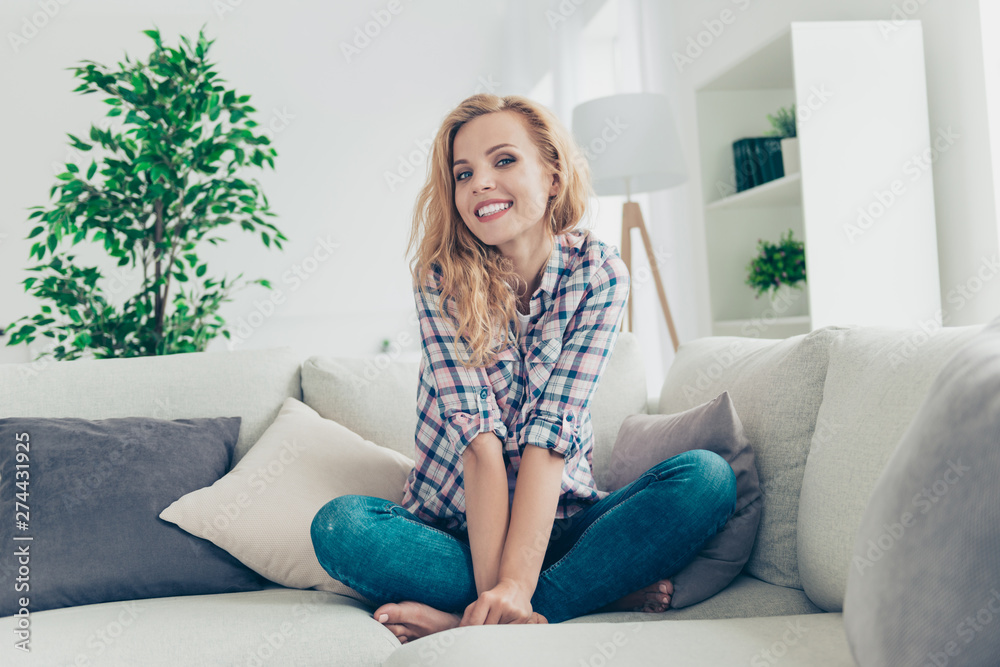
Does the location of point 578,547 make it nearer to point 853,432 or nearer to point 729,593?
point 729,593

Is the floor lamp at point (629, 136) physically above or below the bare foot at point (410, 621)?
above

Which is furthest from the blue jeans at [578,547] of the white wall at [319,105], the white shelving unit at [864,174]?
the white wall at [319,105]

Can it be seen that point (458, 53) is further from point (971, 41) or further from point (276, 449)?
point (276, 449)

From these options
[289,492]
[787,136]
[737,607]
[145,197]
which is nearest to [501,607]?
[737,607]

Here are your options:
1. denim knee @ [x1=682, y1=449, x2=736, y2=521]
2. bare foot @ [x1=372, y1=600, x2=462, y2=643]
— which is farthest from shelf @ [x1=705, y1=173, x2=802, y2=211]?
bare foot @ [x1=372, y1=600, x2=462, y2=643]

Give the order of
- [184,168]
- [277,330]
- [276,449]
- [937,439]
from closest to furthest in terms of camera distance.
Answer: [937,439] < [276,449] < [184,168] < [277,330]

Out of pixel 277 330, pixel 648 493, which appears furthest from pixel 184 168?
pixel 277 330

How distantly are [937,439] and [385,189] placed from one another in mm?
4488

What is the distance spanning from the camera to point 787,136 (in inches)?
89.0

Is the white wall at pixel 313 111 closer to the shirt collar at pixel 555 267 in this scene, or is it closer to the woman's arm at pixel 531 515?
the shirt collar at pixel 555 267

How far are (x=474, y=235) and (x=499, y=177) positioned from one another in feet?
0.42

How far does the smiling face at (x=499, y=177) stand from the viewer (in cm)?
129

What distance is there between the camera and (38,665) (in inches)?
39.7

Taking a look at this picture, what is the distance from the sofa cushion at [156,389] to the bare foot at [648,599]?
32.9 inches
